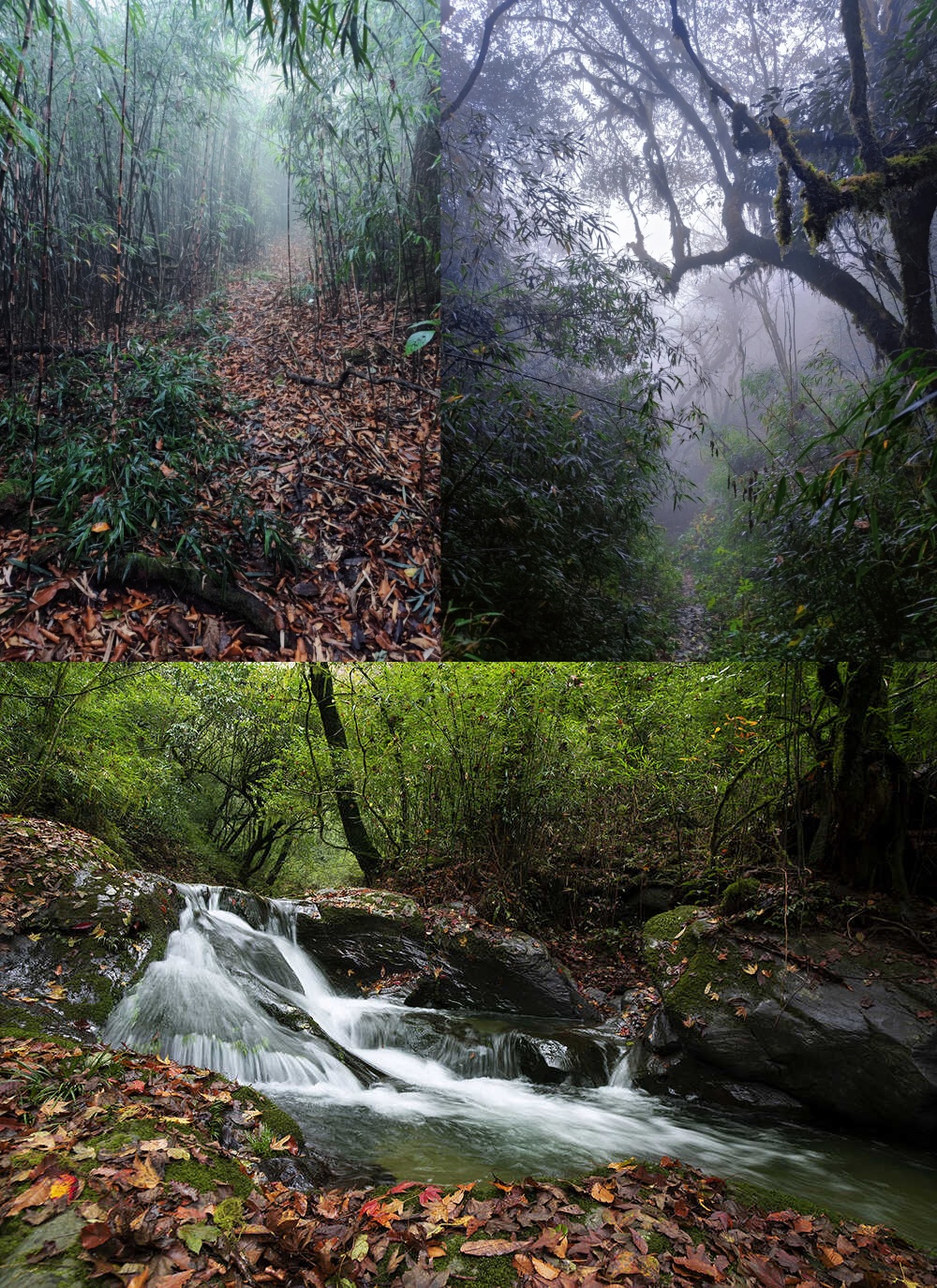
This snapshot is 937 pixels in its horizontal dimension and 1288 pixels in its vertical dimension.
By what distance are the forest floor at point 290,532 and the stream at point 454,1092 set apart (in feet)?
7.65

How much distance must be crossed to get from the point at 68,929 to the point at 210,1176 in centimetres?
225

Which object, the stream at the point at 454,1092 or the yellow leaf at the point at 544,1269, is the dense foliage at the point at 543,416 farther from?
the stream at the point at 454,1092

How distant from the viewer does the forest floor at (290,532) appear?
102 inches

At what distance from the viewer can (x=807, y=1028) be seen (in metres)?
3.93

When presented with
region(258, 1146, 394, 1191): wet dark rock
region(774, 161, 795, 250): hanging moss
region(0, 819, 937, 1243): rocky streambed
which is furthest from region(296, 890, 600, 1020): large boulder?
region(774, 161, 795, 250): hanging moss

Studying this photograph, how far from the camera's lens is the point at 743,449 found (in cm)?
270

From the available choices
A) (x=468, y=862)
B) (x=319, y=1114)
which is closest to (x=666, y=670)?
(x=319, y=1114)

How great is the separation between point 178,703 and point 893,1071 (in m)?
7.36

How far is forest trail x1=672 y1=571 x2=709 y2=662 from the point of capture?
9.29 feet

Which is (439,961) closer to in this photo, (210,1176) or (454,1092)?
(454,1092)

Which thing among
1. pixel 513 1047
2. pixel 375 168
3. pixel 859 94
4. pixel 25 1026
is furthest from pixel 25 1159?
pixel 859 94

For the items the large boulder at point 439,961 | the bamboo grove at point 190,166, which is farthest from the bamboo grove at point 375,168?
the large boulder at point 439,961

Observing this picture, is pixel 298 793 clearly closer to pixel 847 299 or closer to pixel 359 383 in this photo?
pixel 359 383

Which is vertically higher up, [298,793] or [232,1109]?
[298,793]
